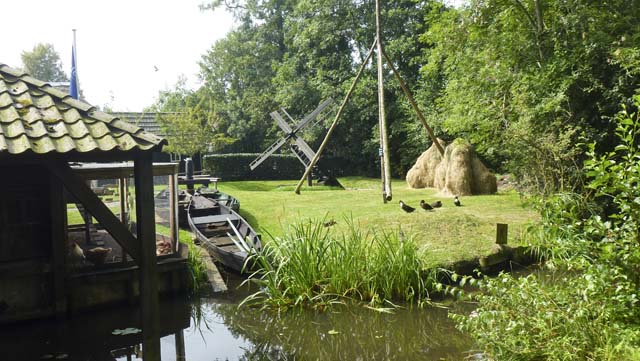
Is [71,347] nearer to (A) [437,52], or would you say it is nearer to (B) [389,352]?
(B) [389,352]

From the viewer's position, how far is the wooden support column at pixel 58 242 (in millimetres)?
7492

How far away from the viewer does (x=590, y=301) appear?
184 inches

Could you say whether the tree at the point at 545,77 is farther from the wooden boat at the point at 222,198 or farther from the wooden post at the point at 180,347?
the wooden post at the point at 180,347

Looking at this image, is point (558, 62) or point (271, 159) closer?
point (558, 62)

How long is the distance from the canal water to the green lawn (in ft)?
5.01

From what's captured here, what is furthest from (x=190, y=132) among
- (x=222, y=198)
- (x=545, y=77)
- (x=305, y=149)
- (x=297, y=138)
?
(x=545, y=77)

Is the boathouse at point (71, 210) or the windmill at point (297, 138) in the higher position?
the windmill at point (297, 138)

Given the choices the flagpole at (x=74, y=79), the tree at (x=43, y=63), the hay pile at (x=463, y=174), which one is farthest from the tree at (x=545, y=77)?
the tree at (x=43, y=63)

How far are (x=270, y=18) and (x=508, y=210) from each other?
88.9 feet

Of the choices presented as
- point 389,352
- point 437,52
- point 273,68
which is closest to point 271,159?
point 273,68

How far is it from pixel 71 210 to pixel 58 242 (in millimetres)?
1597

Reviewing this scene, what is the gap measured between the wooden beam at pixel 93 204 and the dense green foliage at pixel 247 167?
76.0 feet

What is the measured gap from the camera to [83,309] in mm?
7996

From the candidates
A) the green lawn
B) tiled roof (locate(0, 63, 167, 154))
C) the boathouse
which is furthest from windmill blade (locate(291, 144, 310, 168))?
tiled roof (locate(0, 63, 167, 154))
